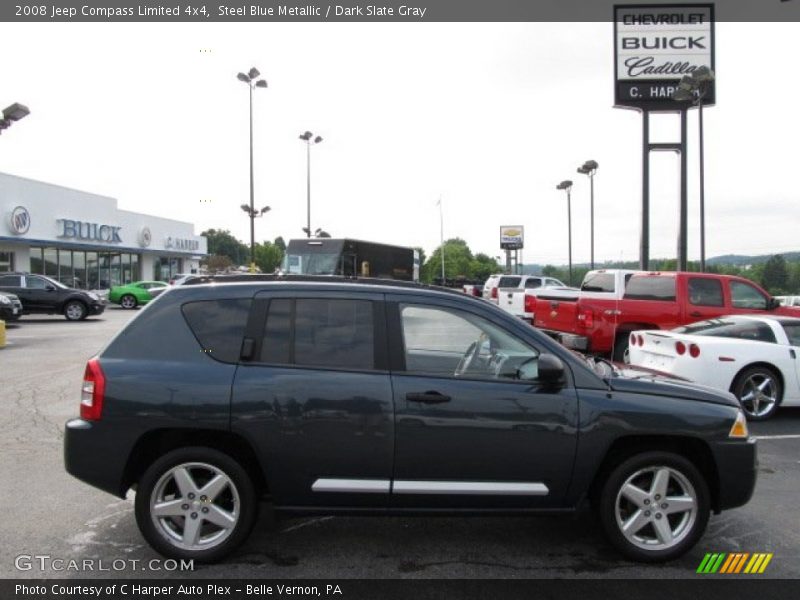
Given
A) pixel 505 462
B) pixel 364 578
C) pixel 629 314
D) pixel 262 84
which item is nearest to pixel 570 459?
pixel 505 462

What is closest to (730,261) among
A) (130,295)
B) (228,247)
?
(130,295)

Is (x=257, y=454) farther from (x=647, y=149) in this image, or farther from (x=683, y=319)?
(x=647, y=149)

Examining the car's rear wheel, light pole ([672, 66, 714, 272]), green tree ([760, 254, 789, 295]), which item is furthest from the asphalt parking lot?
the car's rear wheel

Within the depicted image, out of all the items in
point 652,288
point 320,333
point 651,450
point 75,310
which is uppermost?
point 652,288

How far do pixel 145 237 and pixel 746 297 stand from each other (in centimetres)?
3993

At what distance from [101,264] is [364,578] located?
133 ft

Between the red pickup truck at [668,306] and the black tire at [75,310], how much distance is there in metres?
19.1

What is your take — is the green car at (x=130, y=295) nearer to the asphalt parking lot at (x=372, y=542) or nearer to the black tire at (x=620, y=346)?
the black tire at (x=620, y=346)

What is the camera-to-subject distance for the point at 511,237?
75.6m

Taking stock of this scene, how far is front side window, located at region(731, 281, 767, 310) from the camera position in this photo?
11.4m

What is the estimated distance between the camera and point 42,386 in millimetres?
9875

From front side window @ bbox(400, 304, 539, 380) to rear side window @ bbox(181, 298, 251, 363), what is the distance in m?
1.05

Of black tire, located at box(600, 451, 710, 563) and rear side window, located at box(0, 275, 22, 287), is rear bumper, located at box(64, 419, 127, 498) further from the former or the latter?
rear side window, located at box(0, 275, 22, 287)

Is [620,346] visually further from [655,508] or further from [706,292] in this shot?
[655,508]
